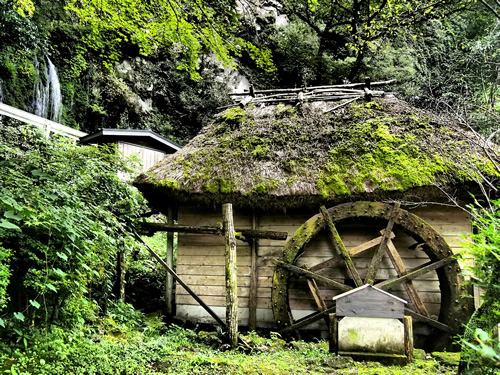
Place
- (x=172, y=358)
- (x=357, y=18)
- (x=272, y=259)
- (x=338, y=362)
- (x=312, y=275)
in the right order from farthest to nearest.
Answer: (x=357, y=18) < (x=272, y=259) < (x=312, y=275) < (x=172, y=358) < (x=338, y=362)

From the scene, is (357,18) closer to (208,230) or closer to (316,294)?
(208,230)

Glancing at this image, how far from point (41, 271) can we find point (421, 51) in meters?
18.5

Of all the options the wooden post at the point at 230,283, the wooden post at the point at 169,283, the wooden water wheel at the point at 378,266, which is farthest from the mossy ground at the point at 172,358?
the wooden post at the point at 169,283

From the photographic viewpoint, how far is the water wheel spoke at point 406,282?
5191 millimetres

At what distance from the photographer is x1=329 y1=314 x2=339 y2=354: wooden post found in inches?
161

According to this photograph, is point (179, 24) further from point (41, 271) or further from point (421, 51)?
point (421, 51)

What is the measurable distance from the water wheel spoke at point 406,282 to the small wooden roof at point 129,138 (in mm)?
10214

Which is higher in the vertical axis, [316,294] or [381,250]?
[381,250]

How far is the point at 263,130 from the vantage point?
667 centimetres

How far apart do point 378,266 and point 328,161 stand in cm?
193

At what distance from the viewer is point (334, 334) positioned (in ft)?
13.6

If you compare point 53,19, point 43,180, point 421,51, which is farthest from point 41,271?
point 421,51

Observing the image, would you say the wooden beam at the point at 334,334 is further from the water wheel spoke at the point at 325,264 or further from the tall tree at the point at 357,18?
the tall tree at the point at 357,18

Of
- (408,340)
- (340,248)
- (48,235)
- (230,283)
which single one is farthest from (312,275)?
(48,235)
